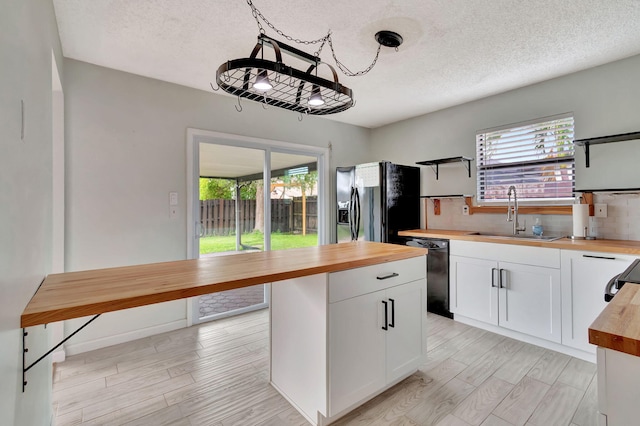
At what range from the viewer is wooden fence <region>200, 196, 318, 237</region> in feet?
11.0

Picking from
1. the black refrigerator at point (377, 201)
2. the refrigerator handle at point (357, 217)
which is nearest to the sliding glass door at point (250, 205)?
the black refrigerator at point (377, 201)

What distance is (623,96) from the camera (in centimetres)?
260

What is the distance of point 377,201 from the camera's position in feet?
12.5

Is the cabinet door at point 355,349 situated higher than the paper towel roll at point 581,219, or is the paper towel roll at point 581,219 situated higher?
the paper towel roll at point 581,219

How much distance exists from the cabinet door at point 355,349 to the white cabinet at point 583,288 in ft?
5.64

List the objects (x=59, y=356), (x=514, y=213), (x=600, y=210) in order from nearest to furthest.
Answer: (x=59, y=356), (x=600, y=210), (x=514, y=213)

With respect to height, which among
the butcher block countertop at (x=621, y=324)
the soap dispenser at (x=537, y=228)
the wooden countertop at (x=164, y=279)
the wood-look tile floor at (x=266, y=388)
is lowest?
the wood-look tile floor at (x=266, y=388)

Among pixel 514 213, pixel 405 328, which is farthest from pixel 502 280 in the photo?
pixel 405 328

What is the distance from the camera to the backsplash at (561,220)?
2590 millimetres

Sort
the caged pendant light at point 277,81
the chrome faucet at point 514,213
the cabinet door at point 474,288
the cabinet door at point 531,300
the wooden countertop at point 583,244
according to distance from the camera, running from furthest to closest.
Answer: the chrome faucet at point 514,213, the cabinet door at point 474,288, the cabinet door at point 531,300, the wooden countertop at point 583,244, the caged pendant light at point 277,81

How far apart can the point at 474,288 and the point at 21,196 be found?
3.39 meters

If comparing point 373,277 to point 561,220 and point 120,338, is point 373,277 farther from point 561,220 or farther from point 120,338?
point 120,338

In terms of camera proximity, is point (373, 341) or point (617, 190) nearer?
point (373, 341)

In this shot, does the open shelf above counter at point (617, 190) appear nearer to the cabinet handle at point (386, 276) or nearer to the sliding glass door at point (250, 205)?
the cabinet handle at point (386, 276)
